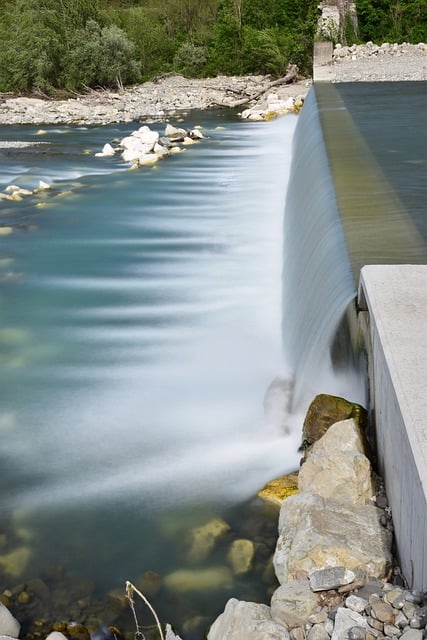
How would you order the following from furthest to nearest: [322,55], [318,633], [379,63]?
[322,55]
[379,63]
[318,633]

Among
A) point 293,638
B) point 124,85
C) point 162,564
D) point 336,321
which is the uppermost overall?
point 124,85

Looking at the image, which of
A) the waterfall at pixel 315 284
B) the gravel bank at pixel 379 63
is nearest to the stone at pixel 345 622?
the waterfall at pixel 315 284

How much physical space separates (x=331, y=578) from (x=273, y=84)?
21646 mm

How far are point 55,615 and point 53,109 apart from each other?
65.7 ft

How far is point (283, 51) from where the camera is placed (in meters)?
24.3

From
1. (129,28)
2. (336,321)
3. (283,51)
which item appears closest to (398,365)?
(336,321)

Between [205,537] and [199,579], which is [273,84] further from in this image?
[199,579]

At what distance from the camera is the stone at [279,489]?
12.6 feet

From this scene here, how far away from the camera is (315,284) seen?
5199 mm

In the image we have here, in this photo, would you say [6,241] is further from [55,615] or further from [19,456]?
[55,615]

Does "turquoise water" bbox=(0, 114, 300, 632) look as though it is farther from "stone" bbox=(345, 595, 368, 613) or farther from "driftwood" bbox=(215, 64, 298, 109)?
"driftwood" bbox=(215, 64, 298, 109)

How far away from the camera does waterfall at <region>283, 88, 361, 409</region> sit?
4242 mm

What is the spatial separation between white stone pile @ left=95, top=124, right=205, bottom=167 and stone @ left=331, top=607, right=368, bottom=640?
37.9 ft

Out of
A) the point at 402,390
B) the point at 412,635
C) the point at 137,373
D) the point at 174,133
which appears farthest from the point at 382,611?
the point at 174,133
